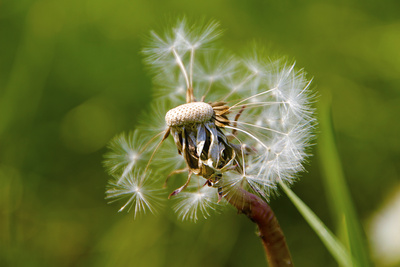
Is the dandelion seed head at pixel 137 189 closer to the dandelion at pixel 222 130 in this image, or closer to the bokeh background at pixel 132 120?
the dandelion at pixel 222 130

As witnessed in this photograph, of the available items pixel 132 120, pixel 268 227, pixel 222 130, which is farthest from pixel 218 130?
pixel 132 120

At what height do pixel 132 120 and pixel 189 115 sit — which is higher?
pixel 132 120

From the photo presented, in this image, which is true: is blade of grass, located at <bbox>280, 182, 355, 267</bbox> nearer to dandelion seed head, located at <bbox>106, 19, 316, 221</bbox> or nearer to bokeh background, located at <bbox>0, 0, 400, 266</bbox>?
dandelion seed head, located at <bbox>106, 19, 316, 221</bbox>

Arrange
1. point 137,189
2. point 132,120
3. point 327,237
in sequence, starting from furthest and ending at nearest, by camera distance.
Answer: point 132,120, point 137,189, point 327,237

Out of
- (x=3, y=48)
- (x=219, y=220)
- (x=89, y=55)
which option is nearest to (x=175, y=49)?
(x=219, y=220)

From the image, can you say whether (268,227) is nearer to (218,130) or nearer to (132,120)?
(218,130)

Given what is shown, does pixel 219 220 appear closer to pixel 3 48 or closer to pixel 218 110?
pixel 218 110
